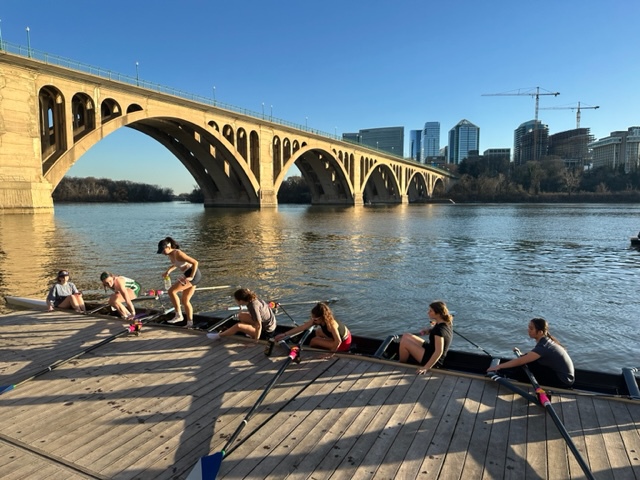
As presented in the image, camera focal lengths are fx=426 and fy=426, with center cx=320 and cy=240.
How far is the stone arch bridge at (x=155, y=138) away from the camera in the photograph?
31.8 meters

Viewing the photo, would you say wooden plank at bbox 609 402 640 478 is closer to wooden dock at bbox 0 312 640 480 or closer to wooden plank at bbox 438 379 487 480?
wooden dock at bbox 0 312 640 480

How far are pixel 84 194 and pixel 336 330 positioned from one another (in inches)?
6001

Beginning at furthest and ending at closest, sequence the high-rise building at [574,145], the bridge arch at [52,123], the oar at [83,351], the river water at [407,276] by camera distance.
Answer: the high-rise building at [574,145], the bridge arch at [52,123], the river water at [407,276], the oar at [83,351]

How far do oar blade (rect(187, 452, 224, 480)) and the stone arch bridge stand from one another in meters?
35.8

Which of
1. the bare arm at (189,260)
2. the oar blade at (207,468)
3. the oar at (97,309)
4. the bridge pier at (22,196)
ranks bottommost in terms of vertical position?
the oar at (97,309)

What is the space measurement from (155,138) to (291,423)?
5859 cm

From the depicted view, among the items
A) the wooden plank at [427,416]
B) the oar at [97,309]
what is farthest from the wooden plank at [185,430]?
the oar at [97,309]

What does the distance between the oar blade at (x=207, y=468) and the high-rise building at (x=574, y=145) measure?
650ft

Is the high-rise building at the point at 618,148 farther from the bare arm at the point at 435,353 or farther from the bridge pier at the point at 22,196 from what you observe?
the bare arm at the point at 435,353

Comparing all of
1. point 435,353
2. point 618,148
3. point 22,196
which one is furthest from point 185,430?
point 618,148

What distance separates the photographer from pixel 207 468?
10.5ft

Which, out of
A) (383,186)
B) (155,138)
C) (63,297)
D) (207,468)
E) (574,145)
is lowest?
(207,468)

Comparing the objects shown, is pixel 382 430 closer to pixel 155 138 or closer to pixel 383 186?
pixel 155 138

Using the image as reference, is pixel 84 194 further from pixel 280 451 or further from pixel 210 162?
pixel 280 451
